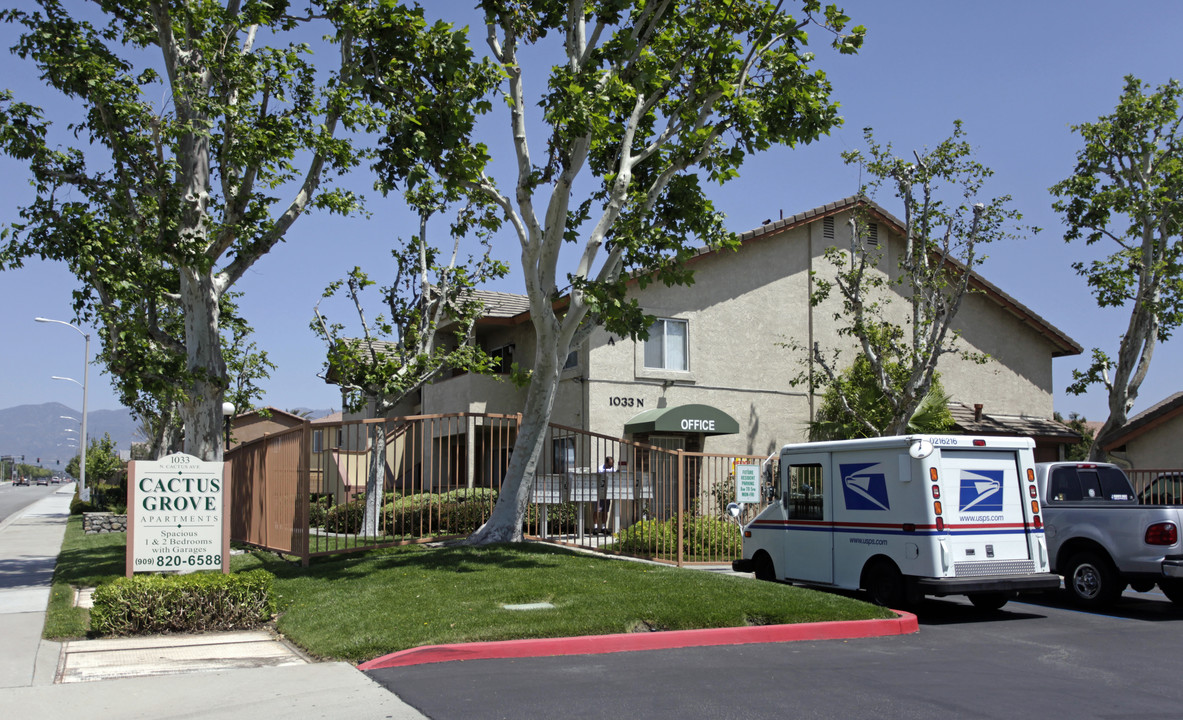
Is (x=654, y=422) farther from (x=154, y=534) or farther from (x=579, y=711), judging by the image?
(x=579, y=711)

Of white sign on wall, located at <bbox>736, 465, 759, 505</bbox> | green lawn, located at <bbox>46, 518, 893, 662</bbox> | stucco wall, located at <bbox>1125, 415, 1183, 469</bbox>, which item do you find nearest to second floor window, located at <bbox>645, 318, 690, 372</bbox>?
white sign on wall, located at <bbox>736, 465, 759, 505</bbox>

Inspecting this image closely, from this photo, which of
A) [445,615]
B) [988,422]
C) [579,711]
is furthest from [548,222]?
[988,422]

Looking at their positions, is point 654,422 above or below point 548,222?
below

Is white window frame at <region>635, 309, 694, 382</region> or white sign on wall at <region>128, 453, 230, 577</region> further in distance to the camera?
white window frame at <region>635, 309, 694, 382</region>

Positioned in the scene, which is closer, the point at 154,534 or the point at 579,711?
the point at 579,711

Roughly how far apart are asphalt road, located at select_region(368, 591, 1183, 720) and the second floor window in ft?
43.1

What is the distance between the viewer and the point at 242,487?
18.9 m

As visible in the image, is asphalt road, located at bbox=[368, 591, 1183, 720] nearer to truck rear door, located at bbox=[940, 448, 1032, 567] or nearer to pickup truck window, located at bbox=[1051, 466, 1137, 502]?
truck rear door, located at bbox=[940, 448, 1032, 567]

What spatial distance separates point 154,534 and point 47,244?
231 inches

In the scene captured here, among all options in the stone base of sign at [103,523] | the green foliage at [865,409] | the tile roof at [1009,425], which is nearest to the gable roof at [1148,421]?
the tile roof at [1009,425]

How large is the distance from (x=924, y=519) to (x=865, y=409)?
40.1 ft

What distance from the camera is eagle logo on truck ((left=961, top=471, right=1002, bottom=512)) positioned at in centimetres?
1127

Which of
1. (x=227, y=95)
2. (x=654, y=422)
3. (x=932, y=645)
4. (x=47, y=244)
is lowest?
(x=932, y=645)

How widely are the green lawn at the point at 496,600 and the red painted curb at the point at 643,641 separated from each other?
193 millimetres
